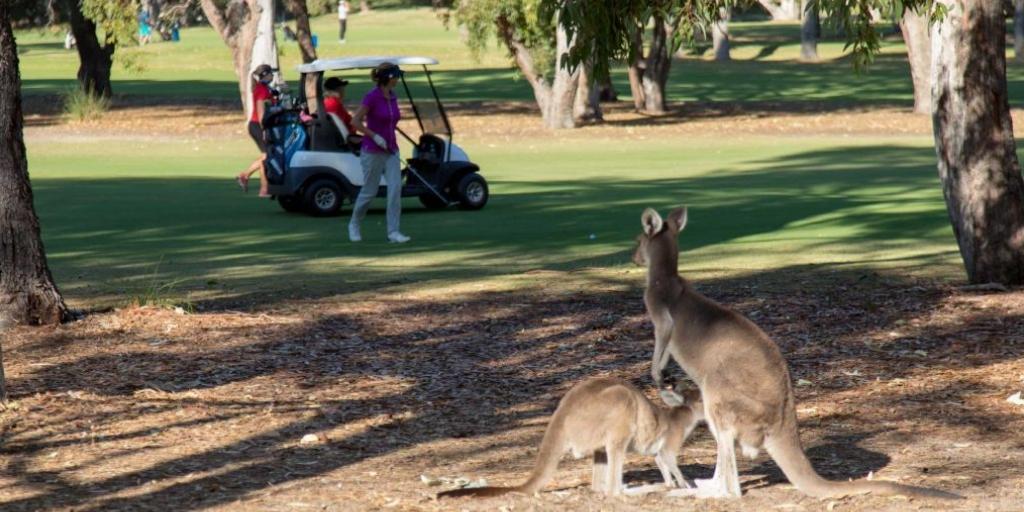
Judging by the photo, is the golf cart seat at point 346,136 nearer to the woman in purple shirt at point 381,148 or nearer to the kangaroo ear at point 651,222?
the woman in purple shirt at point 381,148

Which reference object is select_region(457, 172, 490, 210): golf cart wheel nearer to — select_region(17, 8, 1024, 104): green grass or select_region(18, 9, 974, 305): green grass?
select_region(18, 9, 974, 305): green grass

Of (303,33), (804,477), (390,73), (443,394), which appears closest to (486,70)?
(303,33)

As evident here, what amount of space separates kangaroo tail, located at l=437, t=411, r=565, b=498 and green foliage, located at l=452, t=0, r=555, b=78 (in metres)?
28.8

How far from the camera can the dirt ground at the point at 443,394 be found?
751 centimetres

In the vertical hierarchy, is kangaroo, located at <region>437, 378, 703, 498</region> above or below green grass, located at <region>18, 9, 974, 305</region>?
above

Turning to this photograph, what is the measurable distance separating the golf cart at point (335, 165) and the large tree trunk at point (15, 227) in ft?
30.0

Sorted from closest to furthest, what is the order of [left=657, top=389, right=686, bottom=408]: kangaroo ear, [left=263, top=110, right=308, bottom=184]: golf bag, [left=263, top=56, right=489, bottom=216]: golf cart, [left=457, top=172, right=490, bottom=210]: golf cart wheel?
[left=657, top=389, right=686, bottom=408]: kangaroo ear
[left=263, top=56, right=489, bottom=216]: golf cart
[left=263, top=110, right=308, bottom=184]: golf bag
[left=457, top=172, right=490, bottom=210]: golf cart wheel

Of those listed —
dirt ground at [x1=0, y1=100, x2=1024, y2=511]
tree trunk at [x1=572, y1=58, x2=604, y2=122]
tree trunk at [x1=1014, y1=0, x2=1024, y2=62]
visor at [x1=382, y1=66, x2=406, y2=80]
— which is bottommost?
tree trunk at [x1=1014, y1=0, x2=1024, y2=62]

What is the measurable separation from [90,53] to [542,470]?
43.5 m

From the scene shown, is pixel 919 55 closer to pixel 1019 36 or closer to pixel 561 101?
pixel 561 101

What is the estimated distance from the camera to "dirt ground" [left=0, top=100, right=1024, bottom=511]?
7512 millimetres

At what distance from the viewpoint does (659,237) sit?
7.55 m

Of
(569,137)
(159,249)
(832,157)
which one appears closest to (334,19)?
(569,137)

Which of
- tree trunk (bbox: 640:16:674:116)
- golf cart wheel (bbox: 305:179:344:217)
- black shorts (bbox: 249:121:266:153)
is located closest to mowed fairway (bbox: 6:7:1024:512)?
golf cart wheel (bbox: 305:179:344:217)
